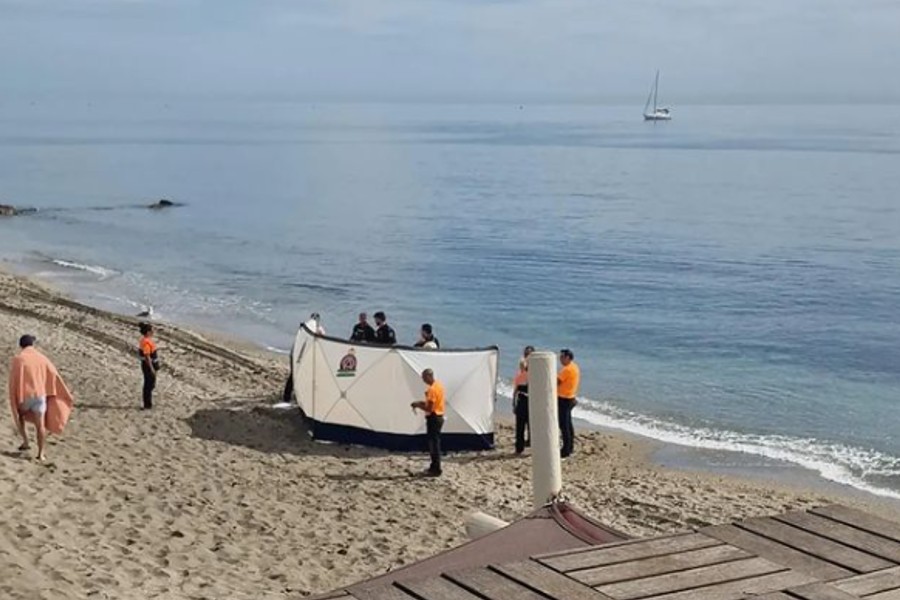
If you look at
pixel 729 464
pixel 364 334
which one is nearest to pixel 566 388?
pixel 364 334

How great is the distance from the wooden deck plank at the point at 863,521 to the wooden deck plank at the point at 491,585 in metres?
1.86

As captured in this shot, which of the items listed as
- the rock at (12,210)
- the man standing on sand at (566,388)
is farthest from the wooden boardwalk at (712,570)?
the rock at (12,210)

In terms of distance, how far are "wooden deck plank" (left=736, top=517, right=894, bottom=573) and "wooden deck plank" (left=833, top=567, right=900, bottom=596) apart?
0.07 meters

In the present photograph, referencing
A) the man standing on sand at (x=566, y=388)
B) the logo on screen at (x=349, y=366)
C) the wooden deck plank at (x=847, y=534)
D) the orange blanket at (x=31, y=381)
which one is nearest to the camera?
the wooden deck plank at (x=847, y=534)

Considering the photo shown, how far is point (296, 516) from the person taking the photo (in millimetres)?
13711

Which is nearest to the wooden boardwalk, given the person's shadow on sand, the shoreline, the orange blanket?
the orange blanket

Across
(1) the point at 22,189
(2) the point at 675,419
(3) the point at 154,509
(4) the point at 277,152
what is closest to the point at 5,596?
(3) the point at 154,509

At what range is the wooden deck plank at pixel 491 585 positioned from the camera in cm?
487

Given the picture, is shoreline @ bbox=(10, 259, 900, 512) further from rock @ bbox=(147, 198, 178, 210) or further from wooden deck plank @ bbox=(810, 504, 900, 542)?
rock @ bbox=(147, 198, 178, 210)

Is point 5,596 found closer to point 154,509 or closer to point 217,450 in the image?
point 154,509

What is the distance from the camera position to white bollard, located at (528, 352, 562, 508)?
25.8 feet

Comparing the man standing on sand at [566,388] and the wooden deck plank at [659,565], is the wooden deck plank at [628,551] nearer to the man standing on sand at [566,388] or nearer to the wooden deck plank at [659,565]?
the wooden deck plank at [659,565]

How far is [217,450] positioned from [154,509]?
11.6ft

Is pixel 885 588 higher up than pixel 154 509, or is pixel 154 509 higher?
pixel 885 588
